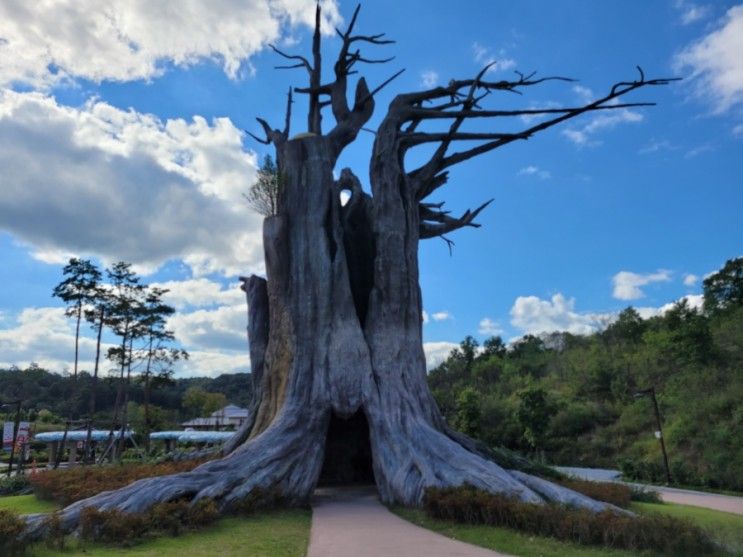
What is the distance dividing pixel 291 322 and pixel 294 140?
4055mm

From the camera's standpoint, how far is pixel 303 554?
20.6 feet

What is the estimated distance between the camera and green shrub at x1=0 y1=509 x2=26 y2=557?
581 cm

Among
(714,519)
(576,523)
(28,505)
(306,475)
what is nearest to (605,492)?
(714,519)

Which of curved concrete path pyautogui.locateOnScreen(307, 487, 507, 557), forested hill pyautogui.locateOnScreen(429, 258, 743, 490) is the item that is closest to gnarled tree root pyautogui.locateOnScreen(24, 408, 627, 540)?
curved concrete path pyautogui.locateOnScreen(307, 487, 507, 557)

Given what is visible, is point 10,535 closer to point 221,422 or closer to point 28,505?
point 28,505

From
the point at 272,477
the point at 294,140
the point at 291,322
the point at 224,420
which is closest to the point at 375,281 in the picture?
the point at 291,322

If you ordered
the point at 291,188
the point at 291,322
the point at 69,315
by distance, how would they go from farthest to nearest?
the point at 69,315 < the point at 291,188 < the point at 291,322

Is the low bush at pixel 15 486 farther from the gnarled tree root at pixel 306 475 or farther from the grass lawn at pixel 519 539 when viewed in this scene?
the grass lawn at pixel 519 539

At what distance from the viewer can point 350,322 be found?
468 inches

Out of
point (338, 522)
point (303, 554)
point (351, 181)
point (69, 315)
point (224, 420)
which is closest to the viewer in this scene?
point (303, 554)

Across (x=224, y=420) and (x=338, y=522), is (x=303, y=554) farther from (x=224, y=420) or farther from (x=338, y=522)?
(x=224, y=420)

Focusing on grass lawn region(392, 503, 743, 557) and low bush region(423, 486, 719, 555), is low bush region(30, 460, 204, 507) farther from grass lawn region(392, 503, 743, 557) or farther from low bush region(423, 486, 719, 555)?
low bush region(423, 486, 719, 555)

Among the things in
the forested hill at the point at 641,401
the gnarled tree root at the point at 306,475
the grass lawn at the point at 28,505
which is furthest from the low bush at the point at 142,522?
the forested hill at the point at 641,401

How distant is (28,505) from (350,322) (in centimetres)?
643
